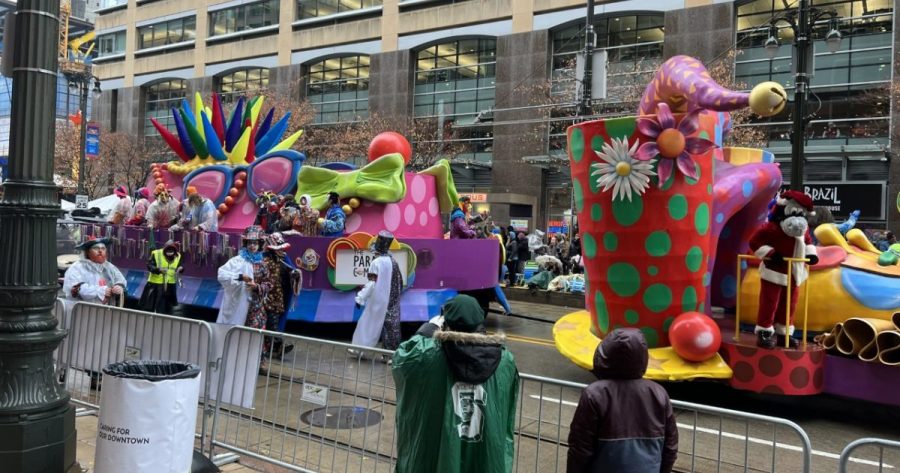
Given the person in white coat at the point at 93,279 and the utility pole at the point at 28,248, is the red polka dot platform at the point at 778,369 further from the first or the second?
the person in white coat at the point at 93,279

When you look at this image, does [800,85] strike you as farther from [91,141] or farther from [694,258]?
[91,141]

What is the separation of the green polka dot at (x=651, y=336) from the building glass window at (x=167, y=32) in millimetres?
47566

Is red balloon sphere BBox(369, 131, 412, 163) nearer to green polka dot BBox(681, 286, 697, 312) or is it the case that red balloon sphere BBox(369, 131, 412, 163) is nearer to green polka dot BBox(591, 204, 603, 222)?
green polka dot BBox(591, 204, 603, 222)

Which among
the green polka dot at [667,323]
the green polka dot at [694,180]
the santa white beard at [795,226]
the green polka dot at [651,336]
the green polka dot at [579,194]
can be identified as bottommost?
the green polka dot at [651,336]

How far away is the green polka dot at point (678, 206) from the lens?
22.8ft

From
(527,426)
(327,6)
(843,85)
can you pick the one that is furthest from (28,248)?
(327,6)

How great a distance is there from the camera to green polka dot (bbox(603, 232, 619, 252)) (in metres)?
7.14

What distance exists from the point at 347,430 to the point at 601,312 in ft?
9.82

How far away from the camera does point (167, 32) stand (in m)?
50.3

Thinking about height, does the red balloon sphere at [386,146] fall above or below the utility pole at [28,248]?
above

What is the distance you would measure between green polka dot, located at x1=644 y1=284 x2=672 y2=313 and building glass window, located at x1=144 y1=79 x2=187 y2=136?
46065 mm

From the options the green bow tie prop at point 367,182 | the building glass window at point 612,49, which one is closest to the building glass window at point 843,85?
the building glass window at point 612,49

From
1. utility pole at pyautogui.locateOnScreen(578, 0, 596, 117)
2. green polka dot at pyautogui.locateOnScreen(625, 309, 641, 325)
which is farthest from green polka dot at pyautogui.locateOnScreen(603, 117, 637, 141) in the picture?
utility pole at pyautogui.locateOnScreen(578, 0, 596, 117)

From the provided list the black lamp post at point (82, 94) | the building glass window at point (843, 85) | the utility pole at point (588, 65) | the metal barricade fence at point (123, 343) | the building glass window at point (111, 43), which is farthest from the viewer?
the building glass window at point (111, 43)
